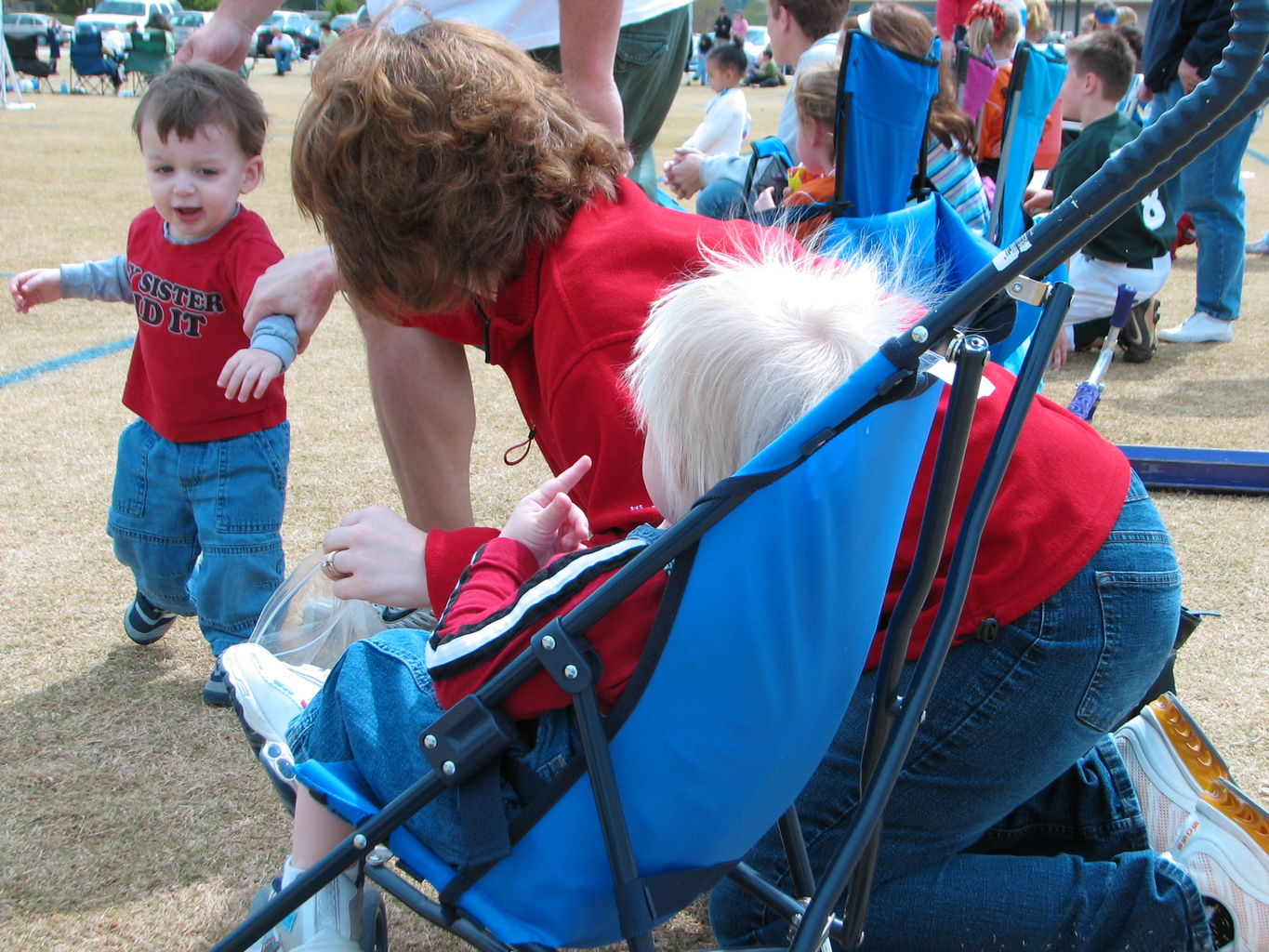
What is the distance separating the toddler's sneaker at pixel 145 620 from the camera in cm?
258

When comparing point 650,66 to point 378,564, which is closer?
point 378,564

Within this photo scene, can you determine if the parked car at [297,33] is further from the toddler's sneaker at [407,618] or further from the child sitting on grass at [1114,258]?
the toddler's sneaker at [407,618]

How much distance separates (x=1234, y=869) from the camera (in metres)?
1.68

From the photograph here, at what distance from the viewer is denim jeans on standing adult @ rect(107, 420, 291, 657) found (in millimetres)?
2432

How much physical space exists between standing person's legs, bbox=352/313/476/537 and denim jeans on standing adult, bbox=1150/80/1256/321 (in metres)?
4.11

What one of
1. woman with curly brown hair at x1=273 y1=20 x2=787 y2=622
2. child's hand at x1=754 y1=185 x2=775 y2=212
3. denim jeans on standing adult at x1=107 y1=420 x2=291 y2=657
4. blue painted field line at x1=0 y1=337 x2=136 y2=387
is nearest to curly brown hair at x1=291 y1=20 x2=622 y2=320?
woman with curly brown hair at x1=273 y1=20 x2=787 y2=622

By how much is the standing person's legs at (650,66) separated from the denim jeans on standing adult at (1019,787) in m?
1.91

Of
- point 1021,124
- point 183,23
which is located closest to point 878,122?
point 1021,124

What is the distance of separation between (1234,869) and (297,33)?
44236 mm

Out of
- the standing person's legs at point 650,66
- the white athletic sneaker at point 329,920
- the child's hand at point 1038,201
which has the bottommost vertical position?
the child's hand at point 1038,201

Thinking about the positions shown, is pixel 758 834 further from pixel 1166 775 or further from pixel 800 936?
pixel 1166 775

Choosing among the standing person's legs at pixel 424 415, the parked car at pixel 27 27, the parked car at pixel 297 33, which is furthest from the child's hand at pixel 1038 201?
the parked car at pixel 297 33

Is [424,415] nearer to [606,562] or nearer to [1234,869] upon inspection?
[606,562]

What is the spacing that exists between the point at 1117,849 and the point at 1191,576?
135 cm
